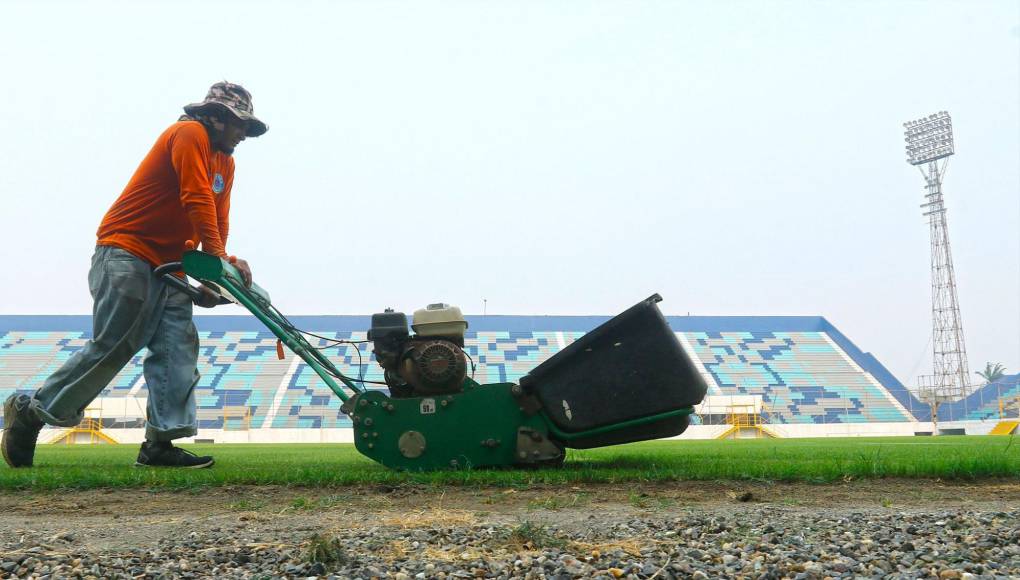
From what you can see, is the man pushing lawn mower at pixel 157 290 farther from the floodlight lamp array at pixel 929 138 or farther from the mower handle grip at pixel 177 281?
the floodlight lamp array at pixel 929 138

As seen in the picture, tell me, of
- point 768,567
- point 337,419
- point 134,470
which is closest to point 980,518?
point 768,567

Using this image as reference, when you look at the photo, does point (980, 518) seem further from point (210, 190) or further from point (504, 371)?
point (504, 371)

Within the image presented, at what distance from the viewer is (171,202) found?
462 cm

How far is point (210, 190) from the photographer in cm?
441

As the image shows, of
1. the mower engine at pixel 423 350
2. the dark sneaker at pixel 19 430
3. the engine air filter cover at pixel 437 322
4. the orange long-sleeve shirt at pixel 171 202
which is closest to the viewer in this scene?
the mower engine at pixel 423 350

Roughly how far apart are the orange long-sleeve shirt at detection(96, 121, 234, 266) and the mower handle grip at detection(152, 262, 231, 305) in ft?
0.34

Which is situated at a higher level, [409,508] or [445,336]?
[445,336]

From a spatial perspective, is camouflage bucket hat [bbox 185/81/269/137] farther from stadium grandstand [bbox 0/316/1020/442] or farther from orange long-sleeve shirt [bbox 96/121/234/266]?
stadium grandstand [bbox 0/316/1020/442]

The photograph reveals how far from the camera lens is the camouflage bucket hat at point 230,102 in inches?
178

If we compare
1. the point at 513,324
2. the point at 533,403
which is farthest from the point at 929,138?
the point at 533,403

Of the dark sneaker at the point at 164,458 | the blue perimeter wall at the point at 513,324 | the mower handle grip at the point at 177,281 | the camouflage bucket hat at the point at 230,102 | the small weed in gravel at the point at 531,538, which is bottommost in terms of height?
the small weed in gravel at the point at 531,538

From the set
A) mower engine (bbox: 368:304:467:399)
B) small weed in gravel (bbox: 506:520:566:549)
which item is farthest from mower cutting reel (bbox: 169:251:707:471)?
small weed in gravel (bbox: 506:520:566:549)

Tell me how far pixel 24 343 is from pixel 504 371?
22924mm

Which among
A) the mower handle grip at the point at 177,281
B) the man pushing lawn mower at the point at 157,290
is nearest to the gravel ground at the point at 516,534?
the man pushing lawn mower at the point at 157,290
